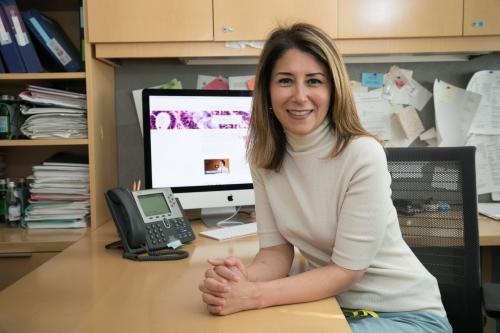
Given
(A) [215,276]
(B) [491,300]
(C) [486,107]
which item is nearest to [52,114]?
(A) [215,276]

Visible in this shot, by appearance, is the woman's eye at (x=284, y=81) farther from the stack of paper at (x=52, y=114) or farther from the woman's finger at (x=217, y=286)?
the stack of paper at (x=52, y=114)

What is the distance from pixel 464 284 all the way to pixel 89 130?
129 centimetres

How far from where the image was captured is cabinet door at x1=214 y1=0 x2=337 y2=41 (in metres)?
1.54

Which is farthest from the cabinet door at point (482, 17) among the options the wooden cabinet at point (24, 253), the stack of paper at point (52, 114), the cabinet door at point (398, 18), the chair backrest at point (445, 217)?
the wooden cabinet at point (24, 253)

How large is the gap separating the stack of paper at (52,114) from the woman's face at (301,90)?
914 mm

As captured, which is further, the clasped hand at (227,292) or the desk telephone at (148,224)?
the desk telephone at (148,224)

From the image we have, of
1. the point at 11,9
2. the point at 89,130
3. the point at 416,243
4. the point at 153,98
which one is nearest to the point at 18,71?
the point at 11,9

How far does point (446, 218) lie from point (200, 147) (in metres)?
0.86

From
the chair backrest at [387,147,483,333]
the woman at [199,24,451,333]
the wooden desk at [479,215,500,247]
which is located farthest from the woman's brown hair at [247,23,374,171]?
the wooden desk at [479,215,500,247]

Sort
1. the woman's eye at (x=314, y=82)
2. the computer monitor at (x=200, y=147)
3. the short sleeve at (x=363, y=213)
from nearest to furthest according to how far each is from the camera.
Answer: the short sleeve at (x=363, y=213) < the woman's eye at (x=314, y=82) < the computer monitor at (x=200, y=147)

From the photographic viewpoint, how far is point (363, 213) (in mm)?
904

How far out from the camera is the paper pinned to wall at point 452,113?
185cm

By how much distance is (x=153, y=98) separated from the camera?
158 centimetres

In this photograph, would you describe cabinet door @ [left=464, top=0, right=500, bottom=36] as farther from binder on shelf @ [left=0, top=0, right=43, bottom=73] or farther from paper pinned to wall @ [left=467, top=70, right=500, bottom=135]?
binder on shelf @ [left=0, top=0, right=43, bottom=73]
